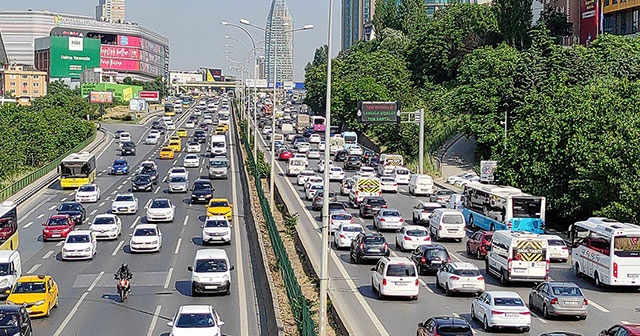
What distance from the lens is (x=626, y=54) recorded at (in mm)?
79750

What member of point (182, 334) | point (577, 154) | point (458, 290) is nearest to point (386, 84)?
point (577, 154)

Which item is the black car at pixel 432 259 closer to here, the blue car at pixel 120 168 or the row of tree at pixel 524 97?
the row of tree at pixel 524 97

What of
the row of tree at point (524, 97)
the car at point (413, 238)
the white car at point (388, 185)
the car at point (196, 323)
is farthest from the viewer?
the white car at point (388, 185)

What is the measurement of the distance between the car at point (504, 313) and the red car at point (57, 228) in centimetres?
2557

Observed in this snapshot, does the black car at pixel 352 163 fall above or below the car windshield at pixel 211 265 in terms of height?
above

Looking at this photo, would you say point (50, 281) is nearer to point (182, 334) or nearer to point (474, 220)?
point (182, 334)

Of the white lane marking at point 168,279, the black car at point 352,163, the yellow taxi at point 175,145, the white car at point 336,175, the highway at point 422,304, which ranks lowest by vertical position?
the white lane marking at point 168,279

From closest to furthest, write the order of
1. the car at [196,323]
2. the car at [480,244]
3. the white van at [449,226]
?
1. the car at [196,323]
2. the car at [480,244]
3. the white van at [449,226]

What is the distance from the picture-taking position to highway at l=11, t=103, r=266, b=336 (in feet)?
88.0

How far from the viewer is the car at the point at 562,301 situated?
26594 millimetres

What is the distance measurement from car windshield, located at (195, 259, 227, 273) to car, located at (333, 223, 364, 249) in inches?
396

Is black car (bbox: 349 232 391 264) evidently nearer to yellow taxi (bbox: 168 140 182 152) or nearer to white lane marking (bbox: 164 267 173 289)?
white lane marking (bbox: 164 267 173 289)

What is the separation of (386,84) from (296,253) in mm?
78512

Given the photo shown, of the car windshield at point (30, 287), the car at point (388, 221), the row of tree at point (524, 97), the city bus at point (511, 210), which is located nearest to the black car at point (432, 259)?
the city bus at point (511, 210)
